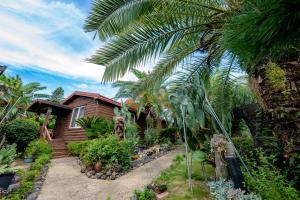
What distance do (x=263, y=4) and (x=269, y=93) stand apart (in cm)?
230

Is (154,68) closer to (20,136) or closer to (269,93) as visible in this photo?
(269,93)

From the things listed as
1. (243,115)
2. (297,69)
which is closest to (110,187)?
(243,115)

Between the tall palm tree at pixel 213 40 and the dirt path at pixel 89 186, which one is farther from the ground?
the tall palm tree at pixel 213 40

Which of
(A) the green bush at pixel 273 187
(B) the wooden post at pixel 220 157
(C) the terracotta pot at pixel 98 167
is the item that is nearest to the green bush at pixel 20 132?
(C) the terracotta pot at pixel 98 167

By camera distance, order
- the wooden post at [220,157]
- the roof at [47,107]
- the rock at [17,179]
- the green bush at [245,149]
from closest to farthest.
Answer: the wooden post at [220,157], the green bush at [245,149], the rock at [17,179], the roof at [47,107]

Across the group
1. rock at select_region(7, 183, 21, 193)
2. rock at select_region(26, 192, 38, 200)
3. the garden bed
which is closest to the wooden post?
the garden bed

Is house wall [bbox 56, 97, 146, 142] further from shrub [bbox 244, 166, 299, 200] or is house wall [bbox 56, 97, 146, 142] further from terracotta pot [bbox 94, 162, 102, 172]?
shrub [bbox 244, 166, 299, 200]

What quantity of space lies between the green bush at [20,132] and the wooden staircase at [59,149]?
1.32 m

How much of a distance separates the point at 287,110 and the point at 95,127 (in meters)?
9.59

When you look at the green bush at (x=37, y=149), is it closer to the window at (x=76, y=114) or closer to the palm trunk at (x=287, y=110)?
the window at (x=76, y=114)

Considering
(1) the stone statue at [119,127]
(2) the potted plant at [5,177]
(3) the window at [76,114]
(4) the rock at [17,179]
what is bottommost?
(4) the rock at [17,179]

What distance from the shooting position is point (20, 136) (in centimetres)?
1077

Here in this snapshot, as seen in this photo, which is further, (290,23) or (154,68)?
(154,68)

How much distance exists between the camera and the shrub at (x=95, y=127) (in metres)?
10.4
